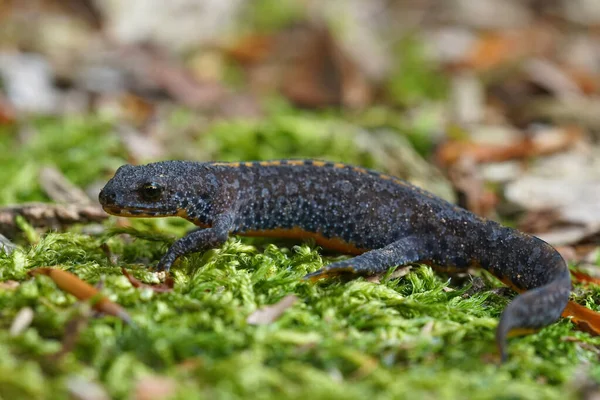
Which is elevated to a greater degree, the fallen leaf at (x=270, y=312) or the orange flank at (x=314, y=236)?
the fallen leaf at (x=270, y=312)

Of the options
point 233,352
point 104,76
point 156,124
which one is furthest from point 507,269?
point 104,76

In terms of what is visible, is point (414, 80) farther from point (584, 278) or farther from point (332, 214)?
point (584, 278)

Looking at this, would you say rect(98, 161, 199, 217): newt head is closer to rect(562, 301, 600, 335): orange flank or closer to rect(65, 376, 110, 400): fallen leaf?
rect(65, 376, 110, 400): fallen leaf

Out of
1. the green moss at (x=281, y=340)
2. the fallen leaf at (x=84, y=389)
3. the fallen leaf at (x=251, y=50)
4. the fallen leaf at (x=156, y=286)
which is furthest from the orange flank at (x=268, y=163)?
the fallen leaf at (x=251, y=50)

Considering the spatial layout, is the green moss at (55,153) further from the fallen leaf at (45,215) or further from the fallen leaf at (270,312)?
the fallen leaf at (270,312)

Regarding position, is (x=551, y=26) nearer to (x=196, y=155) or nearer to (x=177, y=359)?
(x=196, y=155)

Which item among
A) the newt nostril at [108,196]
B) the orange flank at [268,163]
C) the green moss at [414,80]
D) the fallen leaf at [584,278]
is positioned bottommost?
the fallen leaf at [584,278]
